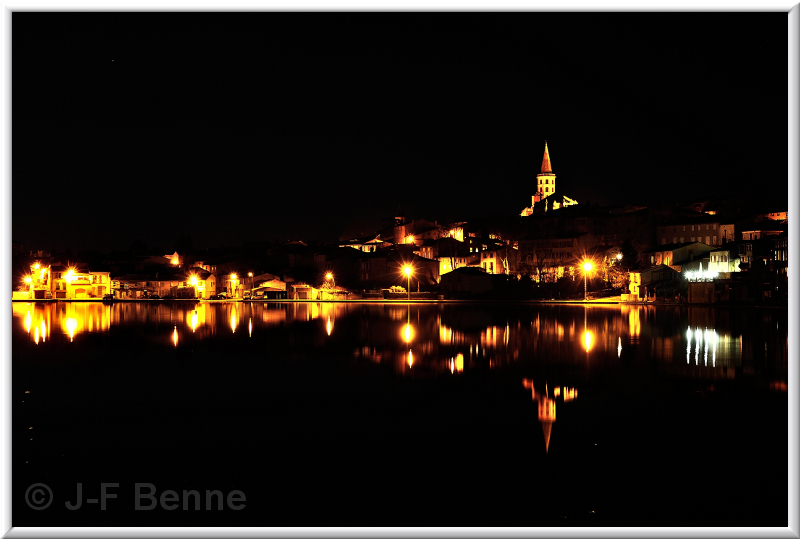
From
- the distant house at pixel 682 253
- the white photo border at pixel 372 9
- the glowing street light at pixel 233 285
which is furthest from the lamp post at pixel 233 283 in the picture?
the white photo border at pixel 372 9

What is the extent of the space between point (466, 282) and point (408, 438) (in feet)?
125

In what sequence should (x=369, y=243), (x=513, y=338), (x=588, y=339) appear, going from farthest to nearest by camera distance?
(x=369, y=243) < (x=513, y=338) < (x=588, y=339)

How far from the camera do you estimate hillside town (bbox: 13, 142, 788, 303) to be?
37.1m

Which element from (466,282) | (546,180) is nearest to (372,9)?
Answer: (466,282)

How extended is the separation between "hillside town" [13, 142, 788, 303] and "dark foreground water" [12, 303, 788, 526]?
86.9ft

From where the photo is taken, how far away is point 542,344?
554 inches

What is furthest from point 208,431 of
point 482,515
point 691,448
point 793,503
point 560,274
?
point 560,274

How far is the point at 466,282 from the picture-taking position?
43.9 metres

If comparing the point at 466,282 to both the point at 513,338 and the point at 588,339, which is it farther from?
the point at 588,339

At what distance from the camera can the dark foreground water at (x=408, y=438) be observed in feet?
14.7

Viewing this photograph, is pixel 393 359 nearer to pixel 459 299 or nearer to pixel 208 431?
pixel 208 431

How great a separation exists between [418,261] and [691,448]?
1729 inches

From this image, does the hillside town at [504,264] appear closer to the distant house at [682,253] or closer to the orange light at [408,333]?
the distant house at [682,253]

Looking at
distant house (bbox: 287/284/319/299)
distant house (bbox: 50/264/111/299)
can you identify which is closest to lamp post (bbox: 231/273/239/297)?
distant house (bbox: 287/284/319/299)
